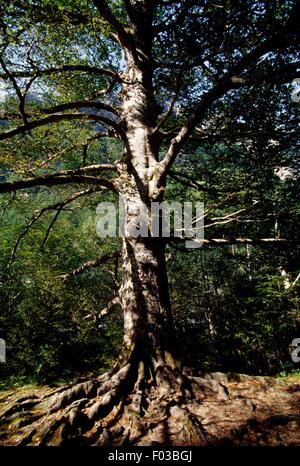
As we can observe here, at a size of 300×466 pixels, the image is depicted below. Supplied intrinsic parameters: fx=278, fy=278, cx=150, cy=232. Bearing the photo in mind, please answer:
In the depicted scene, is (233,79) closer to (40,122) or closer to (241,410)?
(40,122)

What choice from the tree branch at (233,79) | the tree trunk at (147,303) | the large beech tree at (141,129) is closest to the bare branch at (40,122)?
the large beech tree at (141,129)

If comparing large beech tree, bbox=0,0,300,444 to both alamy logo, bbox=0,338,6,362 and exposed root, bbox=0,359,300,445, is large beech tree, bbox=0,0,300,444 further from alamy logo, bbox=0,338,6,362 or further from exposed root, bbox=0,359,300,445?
alamy logo, bbox=0,338,6,362

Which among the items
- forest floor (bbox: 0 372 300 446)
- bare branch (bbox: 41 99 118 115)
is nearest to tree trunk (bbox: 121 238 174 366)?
forest floor (bbox: 0 372 300 446)

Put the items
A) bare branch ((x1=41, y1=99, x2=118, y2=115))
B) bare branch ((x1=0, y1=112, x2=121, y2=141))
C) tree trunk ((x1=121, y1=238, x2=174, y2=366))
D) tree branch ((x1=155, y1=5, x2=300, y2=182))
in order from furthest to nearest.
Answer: bare branch ((x1=41, y1=99, x2=118, y2=115)) < tree trunk ((x1=121, y1=238, x2=174, y2=366)) < bare branch ((x1=0, y1=112, x2=121, y2=141)) < tree branch ((x1=155, y1=5, x2=300, y2=182))

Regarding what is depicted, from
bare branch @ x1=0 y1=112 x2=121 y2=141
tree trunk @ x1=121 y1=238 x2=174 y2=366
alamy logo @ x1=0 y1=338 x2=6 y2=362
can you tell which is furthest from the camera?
alamy logo @ x1=0 y1=338 x2=6 y2=362

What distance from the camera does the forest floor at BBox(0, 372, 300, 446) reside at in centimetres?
289

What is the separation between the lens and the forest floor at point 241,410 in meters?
2.89

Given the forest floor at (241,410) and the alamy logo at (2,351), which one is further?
the alamy logo at (2,351)

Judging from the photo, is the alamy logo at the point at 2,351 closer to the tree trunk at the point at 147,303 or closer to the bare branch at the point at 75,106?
the tree trunk at the point at 147,303

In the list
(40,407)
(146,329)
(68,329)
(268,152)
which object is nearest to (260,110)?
(268,152)

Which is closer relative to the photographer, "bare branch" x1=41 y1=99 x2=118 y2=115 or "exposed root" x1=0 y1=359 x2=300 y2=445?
"exposed root" x1=0 y1=359 x2=300 y2=445

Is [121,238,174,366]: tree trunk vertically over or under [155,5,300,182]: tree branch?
under

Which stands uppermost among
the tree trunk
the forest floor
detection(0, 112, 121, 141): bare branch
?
detection(0, 112, 121, 141): bare branch

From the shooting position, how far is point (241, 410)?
3.40m
